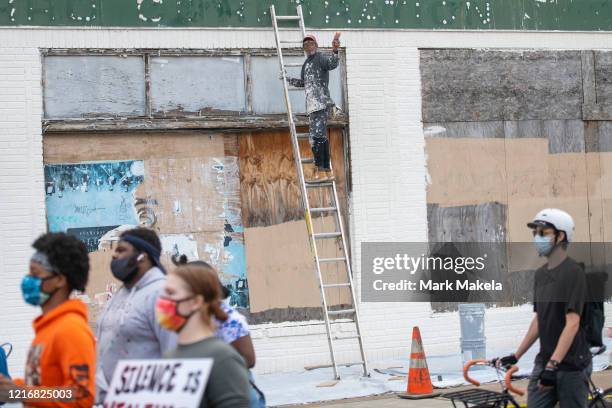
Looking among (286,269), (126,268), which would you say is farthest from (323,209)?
(126,268)

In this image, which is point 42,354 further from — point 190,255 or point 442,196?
point 442,196

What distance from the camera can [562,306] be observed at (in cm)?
665

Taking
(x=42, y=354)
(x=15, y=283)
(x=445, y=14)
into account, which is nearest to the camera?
(x=42, y=354)

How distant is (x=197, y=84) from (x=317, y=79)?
1.62 meters

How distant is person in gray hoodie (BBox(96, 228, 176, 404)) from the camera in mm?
5832

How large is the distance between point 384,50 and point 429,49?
74 centimetres

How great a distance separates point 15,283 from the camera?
13477mm

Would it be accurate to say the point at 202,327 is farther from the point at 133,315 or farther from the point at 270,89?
the point at 270,89

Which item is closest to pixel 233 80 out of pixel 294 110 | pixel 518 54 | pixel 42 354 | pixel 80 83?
pixel 294 110

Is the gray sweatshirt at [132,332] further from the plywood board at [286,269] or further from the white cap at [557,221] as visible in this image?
the plywood board at [286,269]

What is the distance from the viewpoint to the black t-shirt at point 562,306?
6605 mm

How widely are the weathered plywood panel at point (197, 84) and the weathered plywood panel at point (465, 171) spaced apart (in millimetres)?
2910

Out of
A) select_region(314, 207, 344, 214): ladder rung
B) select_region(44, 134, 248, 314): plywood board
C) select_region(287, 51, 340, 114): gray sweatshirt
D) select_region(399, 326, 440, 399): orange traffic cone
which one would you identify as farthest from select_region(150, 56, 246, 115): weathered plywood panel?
select_region(399, 326, 440, 399): orange traffic cone

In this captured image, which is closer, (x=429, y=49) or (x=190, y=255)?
(x=190, y=255)
